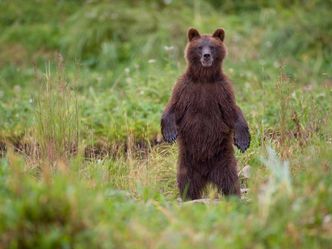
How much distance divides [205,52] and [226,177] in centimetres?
118

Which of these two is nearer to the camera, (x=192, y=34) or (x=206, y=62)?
(x=206, y=62)

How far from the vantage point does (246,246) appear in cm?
517

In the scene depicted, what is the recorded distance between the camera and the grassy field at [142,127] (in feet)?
16.8

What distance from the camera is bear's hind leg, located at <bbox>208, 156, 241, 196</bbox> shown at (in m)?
7.30

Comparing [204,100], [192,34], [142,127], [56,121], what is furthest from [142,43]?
[204,100]

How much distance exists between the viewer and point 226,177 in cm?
732

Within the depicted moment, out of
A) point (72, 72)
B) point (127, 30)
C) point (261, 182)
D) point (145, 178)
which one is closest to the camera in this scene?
point (261, 182)

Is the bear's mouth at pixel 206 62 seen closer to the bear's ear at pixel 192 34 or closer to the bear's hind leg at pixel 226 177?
the bear's ear at pixel 192 34

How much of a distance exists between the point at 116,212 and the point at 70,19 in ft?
30.2

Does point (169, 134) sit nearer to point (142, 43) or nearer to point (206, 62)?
point (206, 62)

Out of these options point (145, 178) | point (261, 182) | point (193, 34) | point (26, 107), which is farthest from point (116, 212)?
point (26, 107)

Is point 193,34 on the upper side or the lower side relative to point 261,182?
upper

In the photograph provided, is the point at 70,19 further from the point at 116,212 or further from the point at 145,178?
the point at 116,212

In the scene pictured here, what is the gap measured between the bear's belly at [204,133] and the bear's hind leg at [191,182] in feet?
0.54
